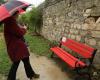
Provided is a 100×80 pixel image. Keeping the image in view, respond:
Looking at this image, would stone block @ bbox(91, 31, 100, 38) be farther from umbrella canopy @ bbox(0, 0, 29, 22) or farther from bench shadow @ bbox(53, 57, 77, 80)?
umbrella canopy @ bbox(0, 0, 29, 22)

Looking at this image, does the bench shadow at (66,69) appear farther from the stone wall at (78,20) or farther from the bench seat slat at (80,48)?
the stone wall at (78,20)

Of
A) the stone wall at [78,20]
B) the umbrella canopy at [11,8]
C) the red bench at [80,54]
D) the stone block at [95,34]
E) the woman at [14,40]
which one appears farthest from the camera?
the stone wall at [78,20]

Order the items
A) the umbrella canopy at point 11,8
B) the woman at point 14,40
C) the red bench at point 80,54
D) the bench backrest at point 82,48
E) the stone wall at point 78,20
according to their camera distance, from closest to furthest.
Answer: the umbrella canopy at point 11,8, the woman at point 14,40, the red bench at point 80,54, the bench backrest at point 82,48, the stone wall at point 78,20

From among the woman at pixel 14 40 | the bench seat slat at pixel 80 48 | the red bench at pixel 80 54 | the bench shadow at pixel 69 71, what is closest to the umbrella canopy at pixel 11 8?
the woman at pixel 14 40

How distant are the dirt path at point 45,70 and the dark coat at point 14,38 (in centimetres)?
99

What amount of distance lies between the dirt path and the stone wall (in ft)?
3.41

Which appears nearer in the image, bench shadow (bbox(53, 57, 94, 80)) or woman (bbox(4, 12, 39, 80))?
woman (bbox(4, 12, 39, 80))

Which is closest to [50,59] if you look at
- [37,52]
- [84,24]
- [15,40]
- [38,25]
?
[37,52]

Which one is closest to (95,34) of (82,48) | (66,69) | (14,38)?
(82,48)

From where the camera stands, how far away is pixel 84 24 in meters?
6.19

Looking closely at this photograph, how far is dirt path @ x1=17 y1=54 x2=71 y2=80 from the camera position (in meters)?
5.50

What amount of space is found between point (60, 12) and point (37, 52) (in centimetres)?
192

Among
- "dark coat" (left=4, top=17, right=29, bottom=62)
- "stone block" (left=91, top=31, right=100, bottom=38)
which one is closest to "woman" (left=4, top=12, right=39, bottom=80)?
"dark coat" (left=4, top=17, right=29, bottom=62)

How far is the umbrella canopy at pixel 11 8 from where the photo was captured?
13.7 feet
